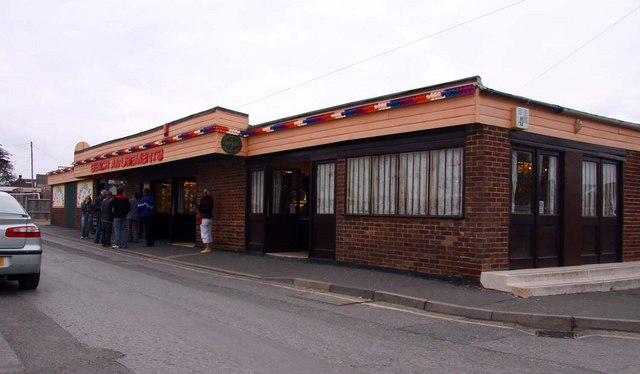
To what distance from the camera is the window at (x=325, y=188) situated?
40.4ft

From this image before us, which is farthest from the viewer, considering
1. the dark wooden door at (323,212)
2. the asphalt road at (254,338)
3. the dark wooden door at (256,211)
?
the dark wooden door at (256,211)

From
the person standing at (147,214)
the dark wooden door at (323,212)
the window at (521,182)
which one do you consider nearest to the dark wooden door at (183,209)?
the person standing at (147,214)

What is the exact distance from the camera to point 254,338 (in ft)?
19.0

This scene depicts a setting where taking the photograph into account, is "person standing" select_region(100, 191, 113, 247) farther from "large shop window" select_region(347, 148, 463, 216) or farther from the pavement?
"large shop window" select_region(347, 148, 463, 216)

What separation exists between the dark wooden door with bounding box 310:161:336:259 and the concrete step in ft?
13.7

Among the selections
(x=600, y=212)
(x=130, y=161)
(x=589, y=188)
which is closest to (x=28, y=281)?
(x=130, y=161)

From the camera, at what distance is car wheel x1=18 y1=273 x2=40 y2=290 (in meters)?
8.12

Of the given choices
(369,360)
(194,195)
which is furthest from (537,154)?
(194,195)

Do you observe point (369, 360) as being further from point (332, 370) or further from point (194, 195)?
point (194, 195)

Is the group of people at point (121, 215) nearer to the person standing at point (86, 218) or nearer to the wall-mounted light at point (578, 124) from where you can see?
the person standing at point (86, 218)

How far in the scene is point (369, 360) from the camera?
16.7 feet

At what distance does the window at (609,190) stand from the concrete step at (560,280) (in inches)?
67.2

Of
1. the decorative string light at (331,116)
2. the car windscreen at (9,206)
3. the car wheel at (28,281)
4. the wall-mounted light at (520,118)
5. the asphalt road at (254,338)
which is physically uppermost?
the decorative string light at (331,116)

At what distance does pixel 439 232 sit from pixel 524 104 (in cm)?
281
